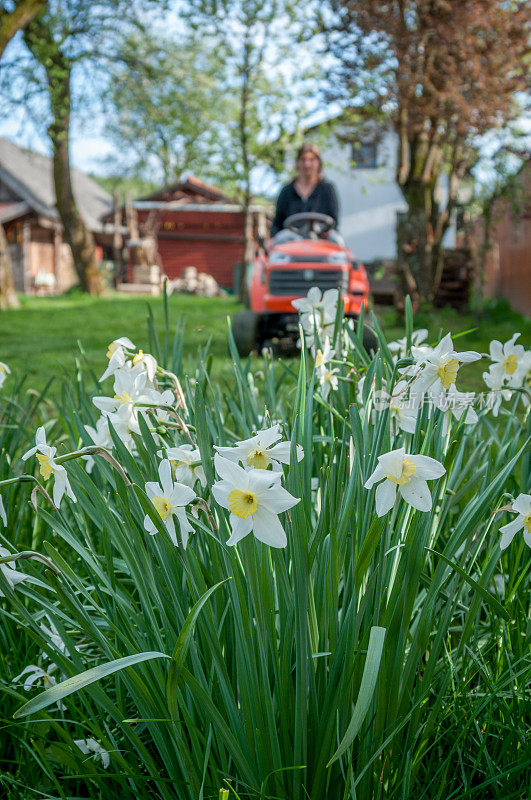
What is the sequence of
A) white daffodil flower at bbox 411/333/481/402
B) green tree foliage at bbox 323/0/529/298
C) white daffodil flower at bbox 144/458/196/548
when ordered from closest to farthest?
1. white daffodil flower at bbox 144/458/196/548
2. white daffodil flower at bbox 411/333/481/402
3. green tree foliage at bbox 323/0/529/298

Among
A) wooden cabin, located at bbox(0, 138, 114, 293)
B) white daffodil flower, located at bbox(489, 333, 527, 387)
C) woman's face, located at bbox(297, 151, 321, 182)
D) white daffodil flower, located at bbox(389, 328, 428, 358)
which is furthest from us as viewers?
wooden cabin, located at bbox(0, 138, 114, 293)

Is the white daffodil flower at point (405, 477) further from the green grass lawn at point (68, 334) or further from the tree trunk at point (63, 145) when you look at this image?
the tree trunk at point (63, 145)

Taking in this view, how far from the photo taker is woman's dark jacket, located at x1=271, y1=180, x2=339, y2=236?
20.4ft

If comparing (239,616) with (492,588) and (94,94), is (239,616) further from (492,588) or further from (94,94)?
(94,94)

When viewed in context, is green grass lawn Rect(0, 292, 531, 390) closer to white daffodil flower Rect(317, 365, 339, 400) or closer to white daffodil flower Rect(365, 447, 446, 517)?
white daffodil flower Rect(317, 365, 339, 400)

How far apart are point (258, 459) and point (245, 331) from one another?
508cm

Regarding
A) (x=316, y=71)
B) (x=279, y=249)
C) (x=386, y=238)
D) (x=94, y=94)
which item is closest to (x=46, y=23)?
(x=94, y=94)

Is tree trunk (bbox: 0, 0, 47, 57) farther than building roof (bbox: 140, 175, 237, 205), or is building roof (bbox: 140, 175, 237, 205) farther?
building roof (bbox: 140, 175, 237, 205)

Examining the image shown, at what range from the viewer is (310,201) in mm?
6266

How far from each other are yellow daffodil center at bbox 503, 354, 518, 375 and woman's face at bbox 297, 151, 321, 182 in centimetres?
493

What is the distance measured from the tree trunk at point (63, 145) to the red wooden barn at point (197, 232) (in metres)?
11.2

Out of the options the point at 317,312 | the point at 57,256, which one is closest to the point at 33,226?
the point at 57,256

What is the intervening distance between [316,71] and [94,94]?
512 cm

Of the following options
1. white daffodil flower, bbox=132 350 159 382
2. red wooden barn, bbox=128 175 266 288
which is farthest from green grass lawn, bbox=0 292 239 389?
red wooden barn, bbox=128 175 266 288
